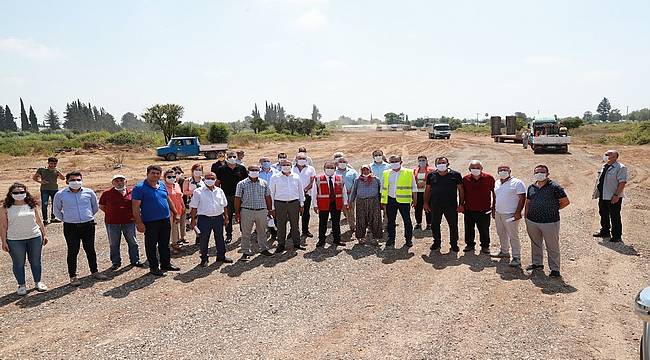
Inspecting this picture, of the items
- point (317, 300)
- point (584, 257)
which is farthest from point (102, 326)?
point (584, 257)

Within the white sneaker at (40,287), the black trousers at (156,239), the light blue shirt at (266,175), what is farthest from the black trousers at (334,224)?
the white sneaker at (40,287)

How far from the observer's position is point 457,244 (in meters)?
8.80

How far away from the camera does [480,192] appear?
26.7 ft

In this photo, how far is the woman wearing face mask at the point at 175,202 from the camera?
8617 mm

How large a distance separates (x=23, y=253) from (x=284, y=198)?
4156mm

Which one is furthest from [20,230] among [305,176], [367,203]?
[367,203]

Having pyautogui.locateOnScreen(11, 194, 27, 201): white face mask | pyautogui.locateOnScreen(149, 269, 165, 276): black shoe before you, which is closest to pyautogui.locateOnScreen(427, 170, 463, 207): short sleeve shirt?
pyautogui.locateOnScreen(149, 269, 165, 276): black shoe

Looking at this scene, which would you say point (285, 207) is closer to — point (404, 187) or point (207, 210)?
point (207, 210)

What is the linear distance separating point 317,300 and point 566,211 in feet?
28.2

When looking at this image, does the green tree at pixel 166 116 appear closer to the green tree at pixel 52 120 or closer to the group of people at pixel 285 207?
the group of people at pixel 285 207

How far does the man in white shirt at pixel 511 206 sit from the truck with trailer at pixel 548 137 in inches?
1002

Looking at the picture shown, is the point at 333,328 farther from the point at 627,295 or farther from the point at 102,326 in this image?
the point at 627,295

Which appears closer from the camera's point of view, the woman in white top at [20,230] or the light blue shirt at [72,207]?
the woman in white top at [20,230]

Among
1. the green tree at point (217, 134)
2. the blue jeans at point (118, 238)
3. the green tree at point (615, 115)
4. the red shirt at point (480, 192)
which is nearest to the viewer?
the blue jeans at point (118, 238)
